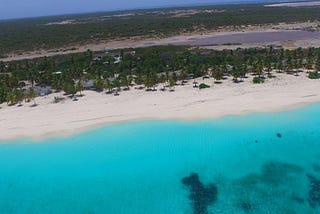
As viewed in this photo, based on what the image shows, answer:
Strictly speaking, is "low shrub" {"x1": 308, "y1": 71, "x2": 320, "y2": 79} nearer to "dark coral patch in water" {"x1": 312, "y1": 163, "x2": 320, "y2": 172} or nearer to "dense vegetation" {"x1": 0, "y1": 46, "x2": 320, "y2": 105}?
"dense vegetation" {"x1": 0, "y1": 46, "x2": 320, "y2": 105}

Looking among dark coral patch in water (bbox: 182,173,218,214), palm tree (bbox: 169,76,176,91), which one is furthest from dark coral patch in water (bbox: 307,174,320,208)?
palm tree (bbox: 169,76,176,91)

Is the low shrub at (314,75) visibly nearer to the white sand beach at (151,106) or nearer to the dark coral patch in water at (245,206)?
the white sand beach at (151,106)

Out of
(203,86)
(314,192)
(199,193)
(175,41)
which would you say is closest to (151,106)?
(203,86)

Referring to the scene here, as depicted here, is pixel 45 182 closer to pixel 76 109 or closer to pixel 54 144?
pixel 54 144

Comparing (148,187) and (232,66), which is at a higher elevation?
(232,66)

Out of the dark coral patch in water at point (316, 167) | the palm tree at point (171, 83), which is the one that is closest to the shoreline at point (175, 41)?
the palm tree at point (171, 83)

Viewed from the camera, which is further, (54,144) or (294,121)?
(294,121)

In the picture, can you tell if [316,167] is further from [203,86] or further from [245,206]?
[203,86]

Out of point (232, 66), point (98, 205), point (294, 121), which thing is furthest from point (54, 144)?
point (232, 66)
